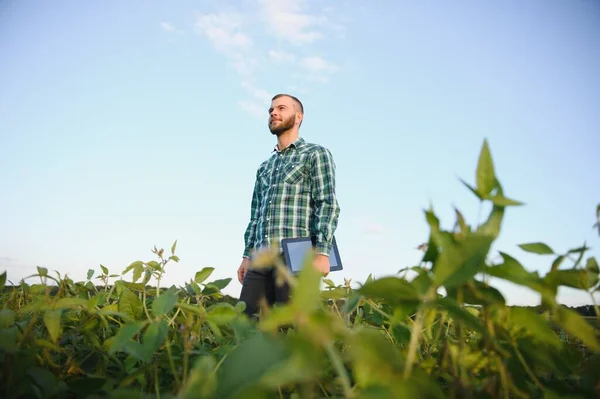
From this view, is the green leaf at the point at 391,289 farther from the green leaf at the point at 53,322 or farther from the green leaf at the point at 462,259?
the green leaf at the point at 53,322

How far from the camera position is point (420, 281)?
391 mm

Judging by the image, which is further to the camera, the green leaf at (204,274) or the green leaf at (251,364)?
the green leaf at (204,274)

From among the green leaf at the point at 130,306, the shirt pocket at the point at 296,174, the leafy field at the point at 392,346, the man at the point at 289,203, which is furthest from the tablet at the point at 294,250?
the leafy field at the point at 392,346

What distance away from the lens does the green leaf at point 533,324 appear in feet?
1.41

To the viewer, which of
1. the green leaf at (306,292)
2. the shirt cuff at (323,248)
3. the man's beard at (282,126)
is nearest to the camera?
the green leaf at (306,292)

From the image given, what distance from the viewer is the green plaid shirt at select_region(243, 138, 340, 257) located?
356 centimetres

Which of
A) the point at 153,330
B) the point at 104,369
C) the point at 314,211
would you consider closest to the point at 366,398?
the point at 153,330

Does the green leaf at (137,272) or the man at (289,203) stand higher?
the man at (289,203)

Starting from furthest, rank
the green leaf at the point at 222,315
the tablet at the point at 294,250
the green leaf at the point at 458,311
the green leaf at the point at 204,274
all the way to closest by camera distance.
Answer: the tablet at the point at 294,250 → the green leaf at the point at 204,274 → the green leaf at the point at 222,315 → the green leaf at the point at 458,311

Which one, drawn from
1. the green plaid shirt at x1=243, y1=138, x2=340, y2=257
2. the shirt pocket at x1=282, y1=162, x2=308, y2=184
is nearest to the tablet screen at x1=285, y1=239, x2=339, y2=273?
the green plaid shirt at x1=243, y1=138, x2=340, y2=257

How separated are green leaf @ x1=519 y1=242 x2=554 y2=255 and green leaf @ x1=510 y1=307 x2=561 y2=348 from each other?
0.30ft

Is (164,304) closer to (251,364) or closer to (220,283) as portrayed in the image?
(251,364)

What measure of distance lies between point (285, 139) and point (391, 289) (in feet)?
13.1

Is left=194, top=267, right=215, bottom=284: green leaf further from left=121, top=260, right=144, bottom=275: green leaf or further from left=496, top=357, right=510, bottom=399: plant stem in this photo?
left=496, top=357, right=510, bottom=399: plant stem
